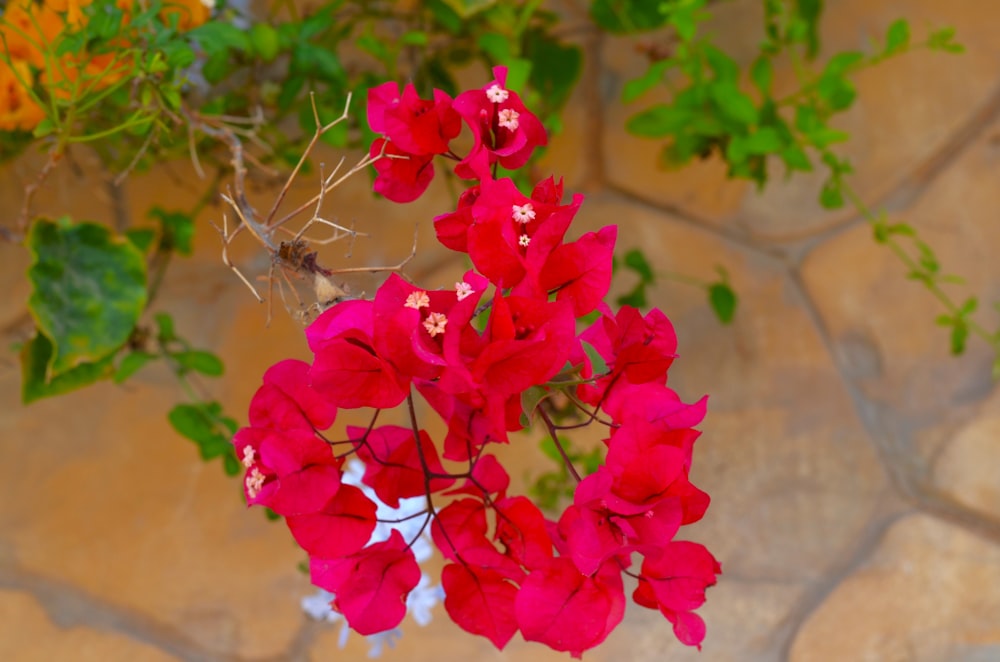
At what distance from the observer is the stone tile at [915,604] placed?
1186 mm

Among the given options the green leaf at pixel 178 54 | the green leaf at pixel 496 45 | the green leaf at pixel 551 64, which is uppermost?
the green leaf at pixel 178 54

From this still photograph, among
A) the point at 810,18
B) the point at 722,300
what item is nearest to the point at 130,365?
the point at 722,300

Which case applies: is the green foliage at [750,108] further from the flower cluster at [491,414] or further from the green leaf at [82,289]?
the green leaf at [82,289]

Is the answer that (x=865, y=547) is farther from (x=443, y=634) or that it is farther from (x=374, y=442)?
(x=374, y=442)

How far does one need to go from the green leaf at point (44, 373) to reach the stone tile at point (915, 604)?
87 centimetres

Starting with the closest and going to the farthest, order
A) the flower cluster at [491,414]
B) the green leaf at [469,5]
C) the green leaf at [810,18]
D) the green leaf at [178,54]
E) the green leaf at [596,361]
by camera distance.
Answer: the flower cluster at [491,414] < the green leaf at [596,361] < the green leaf at [178,54] < the green leaf at [469,5] < the green leaf at [810,18]

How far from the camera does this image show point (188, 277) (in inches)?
49.6

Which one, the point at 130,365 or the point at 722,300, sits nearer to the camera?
the point at 130,365

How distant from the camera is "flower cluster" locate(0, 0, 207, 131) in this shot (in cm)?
78

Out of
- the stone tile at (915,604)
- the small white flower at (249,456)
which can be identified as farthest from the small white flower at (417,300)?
the stone tile at (915,604)

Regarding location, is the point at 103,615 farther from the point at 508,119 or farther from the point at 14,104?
the point at 508,119

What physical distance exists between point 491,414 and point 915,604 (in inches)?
35.2

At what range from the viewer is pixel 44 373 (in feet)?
3.13

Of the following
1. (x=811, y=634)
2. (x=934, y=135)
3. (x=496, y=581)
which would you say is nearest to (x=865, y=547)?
(x=811, y=634)
